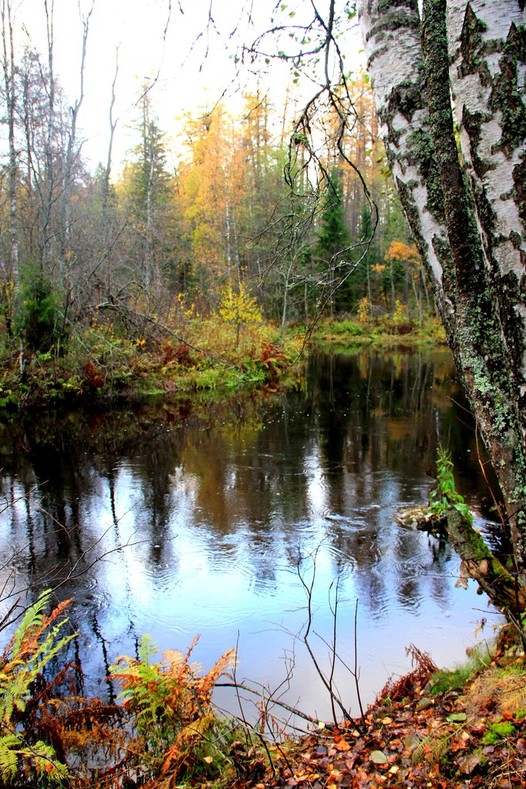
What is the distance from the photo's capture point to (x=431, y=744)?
268 cm

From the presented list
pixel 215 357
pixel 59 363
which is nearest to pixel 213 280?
pixel 215 357

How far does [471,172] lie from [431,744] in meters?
2.59

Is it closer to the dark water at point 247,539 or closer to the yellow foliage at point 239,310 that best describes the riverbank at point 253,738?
the dark water at point 247,539

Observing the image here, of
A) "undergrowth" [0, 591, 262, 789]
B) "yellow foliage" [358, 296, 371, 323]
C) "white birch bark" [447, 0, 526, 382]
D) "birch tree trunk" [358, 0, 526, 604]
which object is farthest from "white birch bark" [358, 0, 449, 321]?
"yellow foliage" [358, 296, 371, 323]

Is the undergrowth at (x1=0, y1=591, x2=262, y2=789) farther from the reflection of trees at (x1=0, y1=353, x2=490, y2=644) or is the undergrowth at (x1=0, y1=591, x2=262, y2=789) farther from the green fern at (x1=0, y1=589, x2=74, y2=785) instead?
the reflection of trees at (x1=0, y1=353, x2=490, y2=644)

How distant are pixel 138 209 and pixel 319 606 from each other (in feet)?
90.4

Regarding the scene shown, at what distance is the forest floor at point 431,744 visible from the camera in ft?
7.88

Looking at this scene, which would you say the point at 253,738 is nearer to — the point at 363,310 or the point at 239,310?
the point at 239,310

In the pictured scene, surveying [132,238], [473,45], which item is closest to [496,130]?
[473,45]

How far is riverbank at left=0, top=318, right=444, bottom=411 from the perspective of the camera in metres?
15.6

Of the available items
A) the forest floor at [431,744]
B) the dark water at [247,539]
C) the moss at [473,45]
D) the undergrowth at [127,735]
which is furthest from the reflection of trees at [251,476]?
the moss at [473,45]

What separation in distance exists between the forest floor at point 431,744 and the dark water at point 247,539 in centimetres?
52

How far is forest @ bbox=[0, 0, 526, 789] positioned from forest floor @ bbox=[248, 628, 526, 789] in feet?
0.05

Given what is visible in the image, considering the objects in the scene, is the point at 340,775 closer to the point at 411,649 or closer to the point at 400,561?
the point at 411,649
